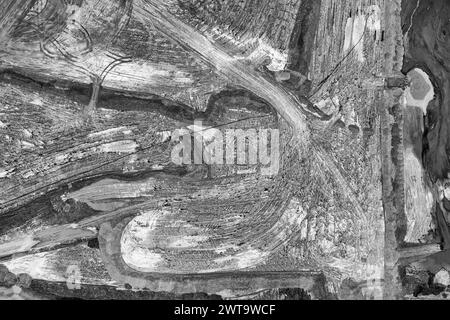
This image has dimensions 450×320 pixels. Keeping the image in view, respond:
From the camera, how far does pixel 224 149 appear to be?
154 inches

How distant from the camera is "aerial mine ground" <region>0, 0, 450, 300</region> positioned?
149 inches

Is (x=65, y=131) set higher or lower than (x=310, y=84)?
lower

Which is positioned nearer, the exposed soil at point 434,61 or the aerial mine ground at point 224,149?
the aerial mine ground at point 224,149

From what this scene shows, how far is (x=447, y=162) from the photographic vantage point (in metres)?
4.00

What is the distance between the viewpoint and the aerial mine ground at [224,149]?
3.78 metres

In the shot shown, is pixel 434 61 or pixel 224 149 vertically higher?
pixel 434 61

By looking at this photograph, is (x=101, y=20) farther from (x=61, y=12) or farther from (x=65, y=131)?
(x=65, y=131)

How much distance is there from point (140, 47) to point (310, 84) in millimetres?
1658

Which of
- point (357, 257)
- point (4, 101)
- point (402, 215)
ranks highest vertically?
point (4, 101)

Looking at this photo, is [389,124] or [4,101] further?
[389,124]

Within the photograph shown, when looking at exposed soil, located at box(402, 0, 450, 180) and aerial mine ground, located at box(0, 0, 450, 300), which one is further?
exposed soil, located at box(402, 0, 450, 180)
